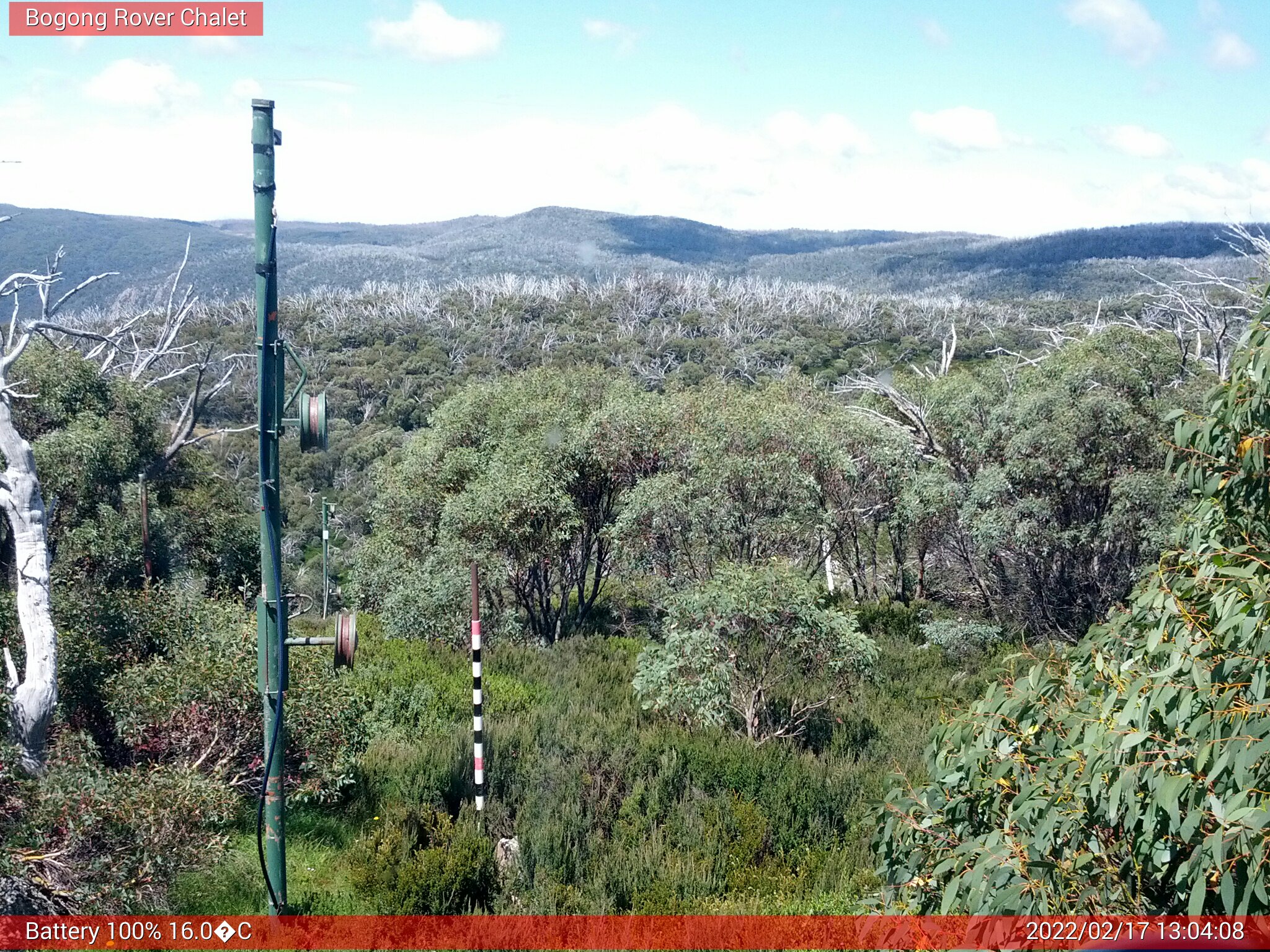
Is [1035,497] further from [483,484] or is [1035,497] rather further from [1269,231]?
[1269,231]

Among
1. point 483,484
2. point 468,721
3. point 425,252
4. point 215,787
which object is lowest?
point 468,721

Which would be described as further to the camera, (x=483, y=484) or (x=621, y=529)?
(x=483, y=484)

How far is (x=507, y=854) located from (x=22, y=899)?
287 centimetres

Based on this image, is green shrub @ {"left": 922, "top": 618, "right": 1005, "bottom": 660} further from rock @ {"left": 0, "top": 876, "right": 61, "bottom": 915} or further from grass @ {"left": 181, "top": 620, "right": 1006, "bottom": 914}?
rock @ {"left": 0, "top": 876, "right": 61, "bottom": 915}

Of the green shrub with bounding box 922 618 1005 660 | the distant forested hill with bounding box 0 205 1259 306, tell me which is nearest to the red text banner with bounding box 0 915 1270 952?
the green shrub with bounding box 922 618 1005 660

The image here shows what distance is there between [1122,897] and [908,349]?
152ft

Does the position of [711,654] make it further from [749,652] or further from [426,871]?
[426,871]

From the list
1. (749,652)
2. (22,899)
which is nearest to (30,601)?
(22,899)

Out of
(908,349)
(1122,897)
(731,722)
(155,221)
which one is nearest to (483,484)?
(731,722)

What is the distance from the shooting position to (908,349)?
1859 inches

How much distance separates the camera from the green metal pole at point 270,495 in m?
4.77

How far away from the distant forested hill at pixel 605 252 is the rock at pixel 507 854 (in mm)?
59708

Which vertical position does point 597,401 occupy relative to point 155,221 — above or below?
below

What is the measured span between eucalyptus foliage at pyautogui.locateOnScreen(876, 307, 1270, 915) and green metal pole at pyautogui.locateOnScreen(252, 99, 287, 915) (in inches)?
119
